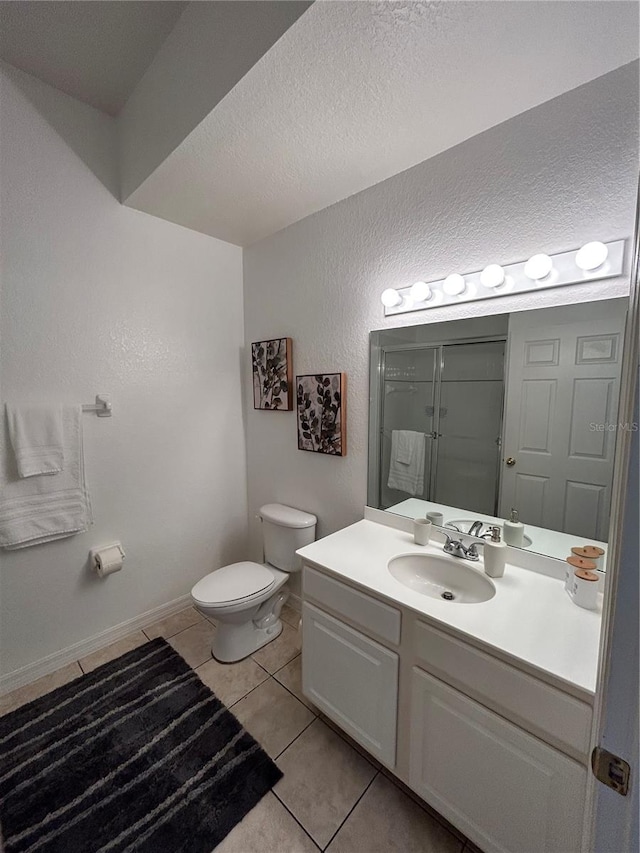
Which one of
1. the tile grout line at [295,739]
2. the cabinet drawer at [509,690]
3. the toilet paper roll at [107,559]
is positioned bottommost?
the tile grout line at [295,739]

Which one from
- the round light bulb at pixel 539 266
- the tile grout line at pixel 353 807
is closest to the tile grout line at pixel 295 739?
the tile grout line at pixel 353 807

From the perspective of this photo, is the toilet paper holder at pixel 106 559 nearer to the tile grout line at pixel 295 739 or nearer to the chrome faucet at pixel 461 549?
the tile grout line at pixel 295 739

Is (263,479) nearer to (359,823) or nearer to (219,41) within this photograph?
(359,823)

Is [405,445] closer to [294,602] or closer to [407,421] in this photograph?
[407,421]

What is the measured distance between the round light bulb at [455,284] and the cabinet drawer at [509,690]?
4.05 feet

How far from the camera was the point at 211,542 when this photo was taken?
2.39 metres

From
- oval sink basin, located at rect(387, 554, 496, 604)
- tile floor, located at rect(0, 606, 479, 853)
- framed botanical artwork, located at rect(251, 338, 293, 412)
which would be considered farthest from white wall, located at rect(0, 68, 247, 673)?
oval sink basin, located at rect(387, 554, 496, 604)

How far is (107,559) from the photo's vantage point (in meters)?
1.85

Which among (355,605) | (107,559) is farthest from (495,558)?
(107,559)

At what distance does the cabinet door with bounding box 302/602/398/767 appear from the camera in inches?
46.3

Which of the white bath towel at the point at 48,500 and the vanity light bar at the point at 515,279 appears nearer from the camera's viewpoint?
the vanity light bar at the point at 515,279

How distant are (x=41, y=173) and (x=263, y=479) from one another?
1.97 meters

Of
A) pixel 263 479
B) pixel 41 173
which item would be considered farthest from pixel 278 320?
pixel 41 173

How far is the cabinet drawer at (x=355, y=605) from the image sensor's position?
1144 millimetres
